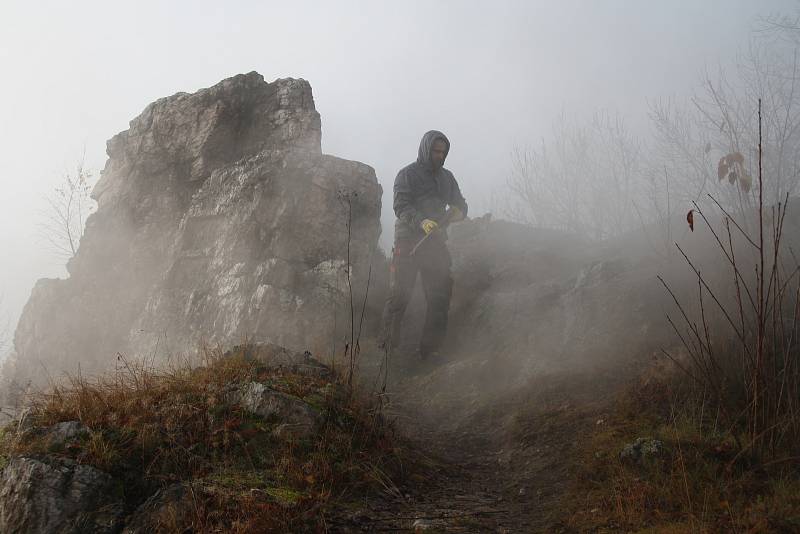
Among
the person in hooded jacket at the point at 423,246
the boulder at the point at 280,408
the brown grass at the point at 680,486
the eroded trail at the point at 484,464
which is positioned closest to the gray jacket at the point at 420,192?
the person in hooded jacket at the point at 423,246

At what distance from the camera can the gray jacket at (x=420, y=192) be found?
724 cm

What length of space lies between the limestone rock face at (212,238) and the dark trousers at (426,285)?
3.77 ft

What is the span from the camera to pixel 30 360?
11.0 meters

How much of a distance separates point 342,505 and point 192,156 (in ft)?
29.3

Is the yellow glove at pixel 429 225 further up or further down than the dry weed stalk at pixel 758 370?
further up

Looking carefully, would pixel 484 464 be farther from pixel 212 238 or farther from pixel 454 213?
pixel 212 238

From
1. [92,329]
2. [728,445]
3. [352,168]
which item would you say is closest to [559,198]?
[352,168]

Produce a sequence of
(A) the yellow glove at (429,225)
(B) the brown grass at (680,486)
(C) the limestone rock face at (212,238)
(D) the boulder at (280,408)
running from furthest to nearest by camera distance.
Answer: (C) the limestone rock face at (212,238) < (A) the yellow glove at (429,225) < (D) the boulder at (280,408) < (B) the brown grass at (680,486)

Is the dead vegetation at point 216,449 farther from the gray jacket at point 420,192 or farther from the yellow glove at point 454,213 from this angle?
the yellow glove at point 454,213

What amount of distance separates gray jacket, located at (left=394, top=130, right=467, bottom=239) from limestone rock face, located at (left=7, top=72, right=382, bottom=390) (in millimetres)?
1170

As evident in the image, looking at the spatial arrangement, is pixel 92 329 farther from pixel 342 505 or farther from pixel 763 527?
pixel 763 527

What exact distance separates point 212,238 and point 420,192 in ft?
14.4

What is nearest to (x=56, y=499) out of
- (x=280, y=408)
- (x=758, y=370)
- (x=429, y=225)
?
(x=280, y=408)

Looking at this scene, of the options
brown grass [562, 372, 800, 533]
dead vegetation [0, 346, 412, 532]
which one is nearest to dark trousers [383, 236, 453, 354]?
dead vegetation [0, 346, 412, 532]
